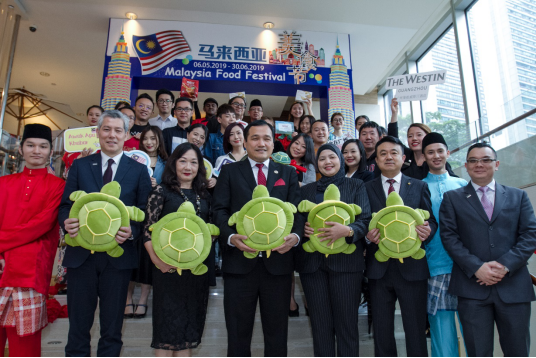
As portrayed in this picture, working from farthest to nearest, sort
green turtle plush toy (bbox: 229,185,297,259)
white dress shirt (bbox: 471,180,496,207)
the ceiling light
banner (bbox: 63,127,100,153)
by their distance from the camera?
the ceiling light → banner (bbox: 63,127,100,153) → white dress shirt (bbox: 471,180,496,207) → green turtle plush toy (bbox: 229,185,297,259)

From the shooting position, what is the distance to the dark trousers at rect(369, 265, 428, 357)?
2.26 metres

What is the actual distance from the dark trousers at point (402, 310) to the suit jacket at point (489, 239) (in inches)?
9.6

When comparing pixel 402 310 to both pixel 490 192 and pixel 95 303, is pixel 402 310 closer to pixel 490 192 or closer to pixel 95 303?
pixel 490 192

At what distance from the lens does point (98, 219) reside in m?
2.05

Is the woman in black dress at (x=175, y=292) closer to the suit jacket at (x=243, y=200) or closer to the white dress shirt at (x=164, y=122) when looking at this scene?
the suit jacket at (x=243, y=200)

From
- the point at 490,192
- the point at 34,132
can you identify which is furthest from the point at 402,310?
the point at 34,132

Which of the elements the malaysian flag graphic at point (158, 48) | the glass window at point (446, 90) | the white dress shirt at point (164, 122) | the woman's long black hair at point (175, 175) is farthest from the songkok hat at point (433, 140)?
the malaysian flag graphic at point (158, 48)

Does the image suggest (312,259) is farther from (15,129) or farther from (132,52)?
(15,129)

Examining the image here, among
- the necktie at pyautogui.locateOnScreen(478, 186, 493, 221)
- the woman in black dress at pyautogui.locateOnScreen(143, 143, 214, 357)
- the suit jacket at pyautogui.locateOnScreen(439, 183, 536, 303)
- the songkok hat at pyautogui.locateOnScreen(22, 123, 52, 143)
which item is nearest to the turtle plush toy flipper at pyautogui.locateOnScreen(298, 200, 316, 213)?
the woman in black dress at pyautogui.locateOnScreen(143, 143, 214, 357)

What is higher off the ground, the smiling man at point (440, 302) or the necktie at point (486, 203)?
the necktie at point (486, 203)

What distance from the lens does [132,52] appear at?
6695mm

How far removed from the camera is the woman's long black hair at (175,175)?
98.1 inches

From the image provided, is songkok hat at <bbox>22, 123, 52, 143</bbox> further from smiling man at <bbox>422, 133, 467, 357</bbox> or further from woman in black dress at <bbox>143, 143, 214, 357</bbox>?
smiling man at <bbox>422, 133, 467, 357</bbox>

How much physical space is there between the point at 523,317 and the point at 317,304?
1.16 metres
